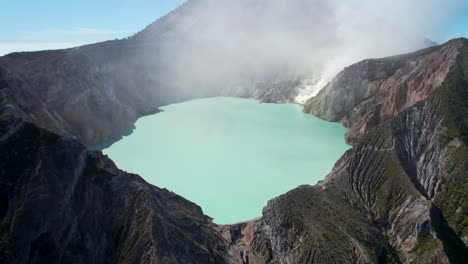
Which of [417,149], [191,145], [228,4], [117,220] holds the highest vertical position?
[228,4]

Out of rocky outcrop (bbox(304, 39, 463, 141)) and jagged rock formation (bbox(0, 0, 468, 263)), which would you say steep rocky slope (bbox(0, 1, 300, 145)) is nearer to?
jagged rock formation (bbox(0, 0, 468, 263))

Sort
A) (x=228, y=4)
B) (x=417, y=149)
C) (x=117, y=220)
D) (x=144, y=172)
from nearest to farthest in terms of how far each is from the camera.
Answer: (x=117, y=220), (x=417, y=149), (x=144, y=172), (x=228, y=4)

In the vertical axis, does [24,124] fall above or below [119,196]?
above

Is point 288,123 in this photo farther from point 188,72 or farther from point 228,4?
point 228,4

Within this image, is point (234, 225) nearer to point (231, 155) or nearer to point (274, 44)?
point (231, 155)

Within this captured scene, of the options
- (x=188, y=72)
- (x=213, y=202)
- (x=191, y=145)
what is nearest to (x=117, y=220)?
(x=213, y=202)

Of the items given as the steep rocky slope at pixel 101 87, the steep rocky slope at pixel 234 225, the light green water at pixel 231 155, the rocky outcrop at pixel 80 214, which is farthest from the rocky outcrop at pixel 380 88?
the rocky outcrop at pixel 80 214

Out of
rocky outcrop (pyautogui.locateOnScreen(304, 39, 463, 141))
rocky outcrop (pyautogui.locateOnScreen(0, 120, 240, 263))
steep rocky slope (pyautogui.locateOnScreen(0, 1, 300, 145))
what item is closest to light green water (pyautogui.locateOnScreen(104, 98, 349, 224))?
rocky outcrop (pyautogui.locateOnScreen(304, 39, 463, 141))
